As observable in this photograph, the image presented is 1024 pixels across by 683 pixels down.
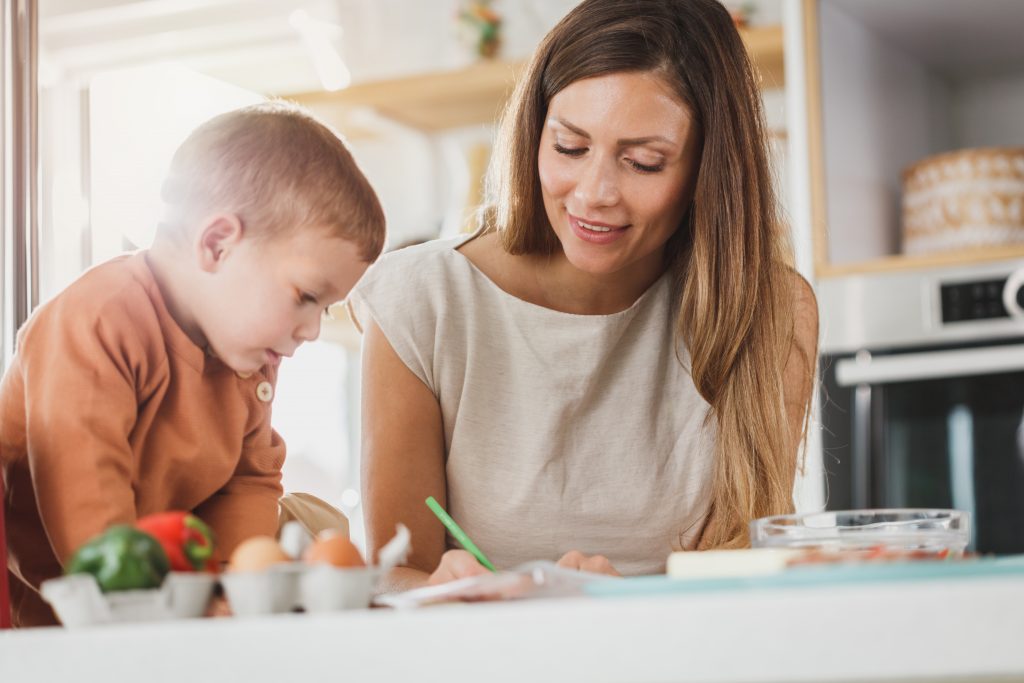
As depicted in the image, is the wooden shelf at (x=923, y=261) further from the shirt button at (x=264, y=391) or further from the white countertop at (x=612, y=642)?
the white countertop at (x=612, y=642)

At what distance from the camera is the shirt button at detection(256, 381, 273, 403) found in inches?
34.2

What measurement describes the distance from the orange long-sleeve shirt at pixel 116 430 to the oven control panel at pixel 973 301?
1.57m

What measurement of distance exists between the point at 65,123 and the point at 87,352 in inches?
109

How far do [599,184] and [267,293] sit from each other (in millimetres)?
461

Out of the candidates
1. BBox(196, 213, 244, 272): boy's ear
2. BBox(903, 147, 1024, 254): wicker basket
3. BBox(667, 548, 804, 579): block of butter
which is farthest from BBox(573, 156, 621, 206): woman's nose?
BBox(903, 147, 1024, 254): wicker basket

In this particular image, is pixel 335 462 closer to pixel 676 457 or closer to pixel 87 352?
pixel 676 457

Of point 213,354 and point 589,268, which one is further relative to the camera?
point 589,268

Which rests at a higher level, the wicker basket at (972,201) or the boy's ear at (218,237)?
the wicker basket at (972,201)

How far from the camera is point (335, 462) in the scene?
297cm

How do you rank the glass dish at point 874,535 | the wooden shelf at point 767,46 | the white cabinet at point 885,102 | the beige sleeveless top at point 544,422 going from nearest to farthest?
the glass dish at point 874,535 → the beige sleeveless top at point 544,422 → the white cabinet at point 885,102 → the wooden shelf at point 767,46

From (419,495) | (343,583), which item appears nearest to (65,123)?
(419,495)

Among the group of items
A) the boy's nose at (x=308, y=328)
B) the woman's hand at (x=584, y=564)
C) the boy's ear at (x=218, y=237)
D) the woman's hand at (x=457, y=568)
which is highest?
the boy's ear at (x=218, y=237)

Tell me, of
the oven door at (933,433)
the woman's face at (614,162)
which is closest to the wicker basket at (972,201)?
the oven door at (933,433)

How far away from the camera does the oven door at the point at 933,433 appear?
81.4 inches
